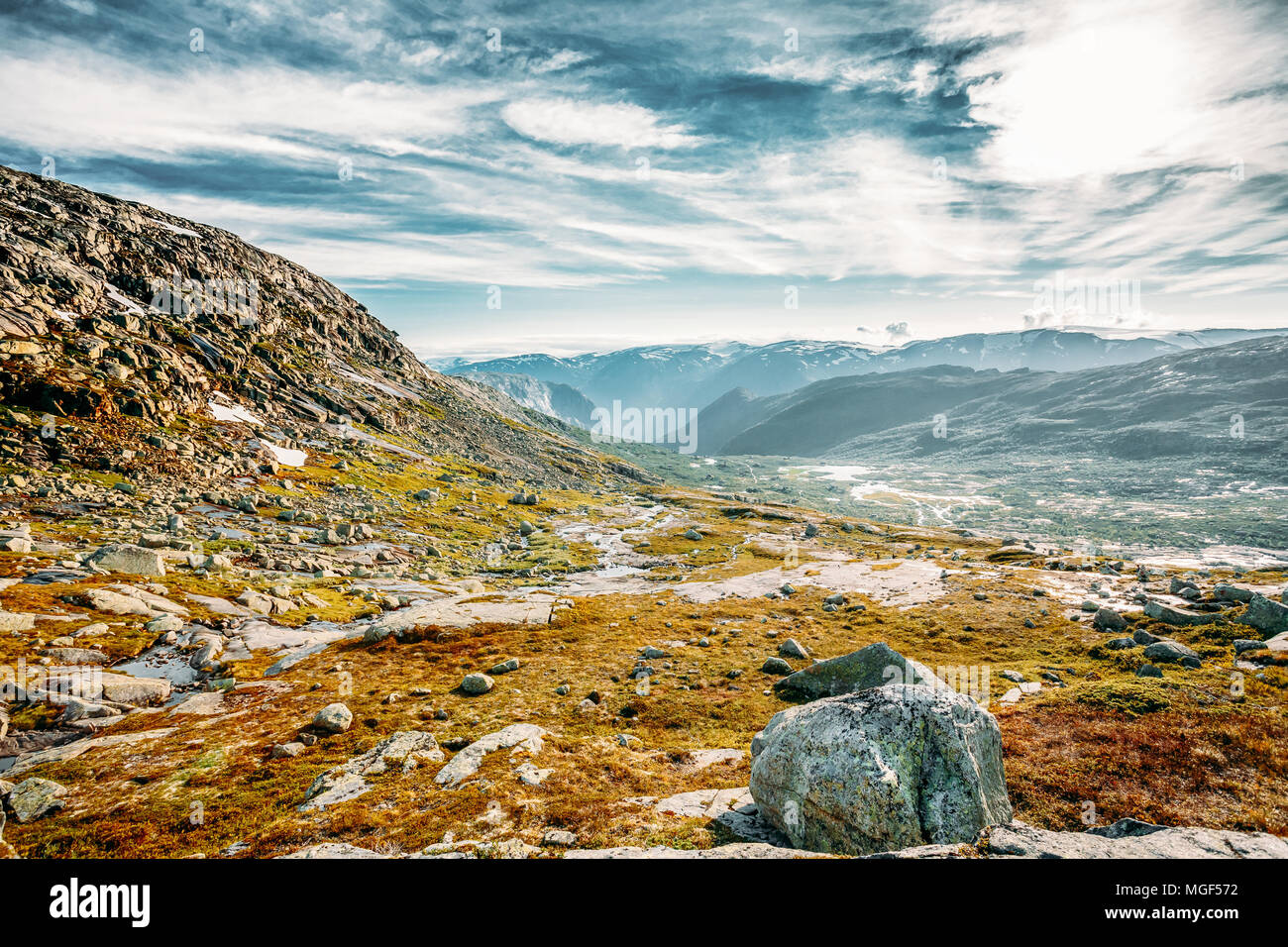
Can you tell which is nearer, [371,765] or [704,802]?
[704,802]

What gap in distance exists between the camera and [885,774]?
12.7 meters

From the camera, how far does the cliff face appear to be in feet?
281

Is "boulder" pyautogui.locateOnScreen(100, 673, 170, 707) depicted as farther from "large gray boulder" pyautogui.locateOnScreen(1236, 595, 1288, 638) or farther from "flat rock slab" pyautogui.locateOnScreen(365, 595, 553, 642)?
"large gray boulder" pyautogui.locateOnScreen(1236, 595, 1288, 638)

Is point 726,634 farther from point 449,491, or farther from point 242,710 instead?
point 449,491

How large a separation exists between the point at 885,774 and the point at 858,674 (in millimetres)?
15614

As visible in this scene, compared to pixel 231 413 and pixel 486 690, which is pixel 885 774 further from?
pixel 231 413

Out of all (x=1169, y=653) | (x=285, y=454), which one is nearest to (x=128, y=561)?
(x=1169, y=653)

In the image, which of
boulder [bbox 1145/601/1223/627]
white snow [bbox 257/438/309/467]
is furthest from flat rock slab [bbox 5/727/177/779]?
white snow [bbox 257/438/309/467]

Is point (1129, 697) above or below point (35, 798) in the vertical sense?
above

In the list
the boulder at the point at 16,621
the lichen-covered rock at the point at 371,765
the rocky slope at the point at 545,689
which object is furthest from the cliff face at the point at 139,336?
the lichen-covered rock at the point at 371,765

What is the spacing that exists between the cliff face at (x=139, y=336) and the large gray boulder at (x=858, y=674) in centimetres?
9522

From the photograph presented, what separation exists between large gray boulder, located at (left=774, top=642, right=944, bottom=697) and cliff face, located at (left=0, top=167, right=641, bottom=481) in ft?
312
